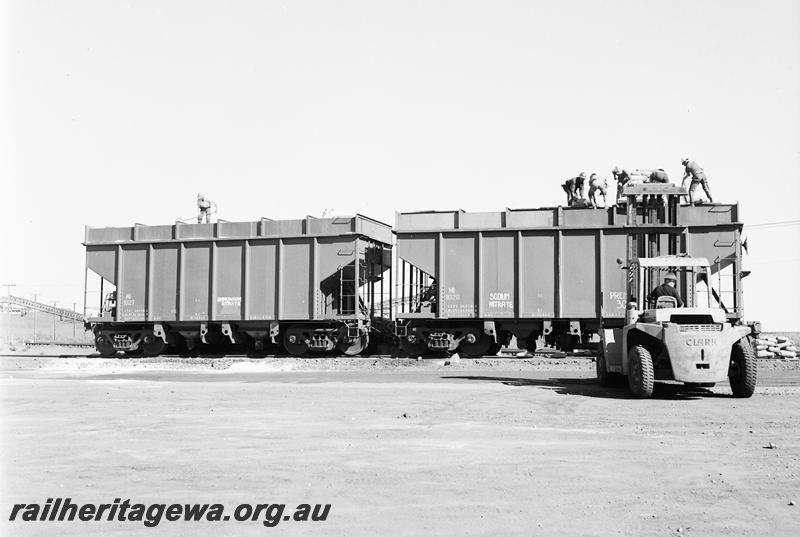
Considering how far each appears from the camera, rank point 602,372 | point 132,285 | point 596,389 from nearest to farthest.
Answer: point 596,389 → point 602,372 → point 132,285

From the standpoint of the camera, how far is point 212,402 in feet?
40.3

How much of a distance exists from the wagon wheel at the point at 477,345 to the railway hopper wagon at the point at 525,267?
0.03 meters

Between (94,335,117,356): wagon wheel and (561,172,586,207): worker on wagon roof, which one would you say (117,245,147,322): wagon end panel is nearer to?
(94,335,117,356): wagon wheel

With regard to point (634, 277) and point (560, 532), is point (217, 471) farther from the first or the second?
point (634, 277)

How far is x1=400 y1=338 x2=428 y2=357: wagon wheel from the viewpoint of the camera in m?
24.3

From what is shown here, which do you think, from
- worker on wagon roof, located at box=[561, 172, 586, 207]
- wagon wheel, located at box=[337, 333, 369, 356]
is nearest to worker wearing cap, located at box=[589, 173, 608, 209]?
worker on wagon roof, located at box=[561, 172, 586, 207]

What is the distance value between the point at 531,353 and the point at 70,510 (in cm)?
1987

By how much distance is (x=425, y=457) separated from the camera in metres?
7.43

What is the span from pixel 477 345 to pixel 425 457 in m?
16.6

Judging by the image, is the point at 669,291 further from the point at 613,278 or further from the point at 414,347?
the point at 414,347

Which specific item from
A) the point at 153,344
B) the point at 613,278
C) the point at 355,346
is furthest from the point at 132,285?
the point at 613,278

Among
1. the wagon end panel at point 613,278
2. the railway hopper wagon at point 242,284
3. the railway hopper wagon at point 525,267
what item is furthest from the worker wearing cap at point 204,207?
the wagon end panel at point 613,278

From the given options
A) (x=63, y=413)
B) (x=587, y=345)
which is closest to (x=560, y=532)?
(x=63, y=413)

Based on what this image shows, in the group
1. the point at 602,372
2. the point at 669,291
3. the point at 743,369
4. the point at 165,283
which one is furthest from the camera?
the point at 165,283
